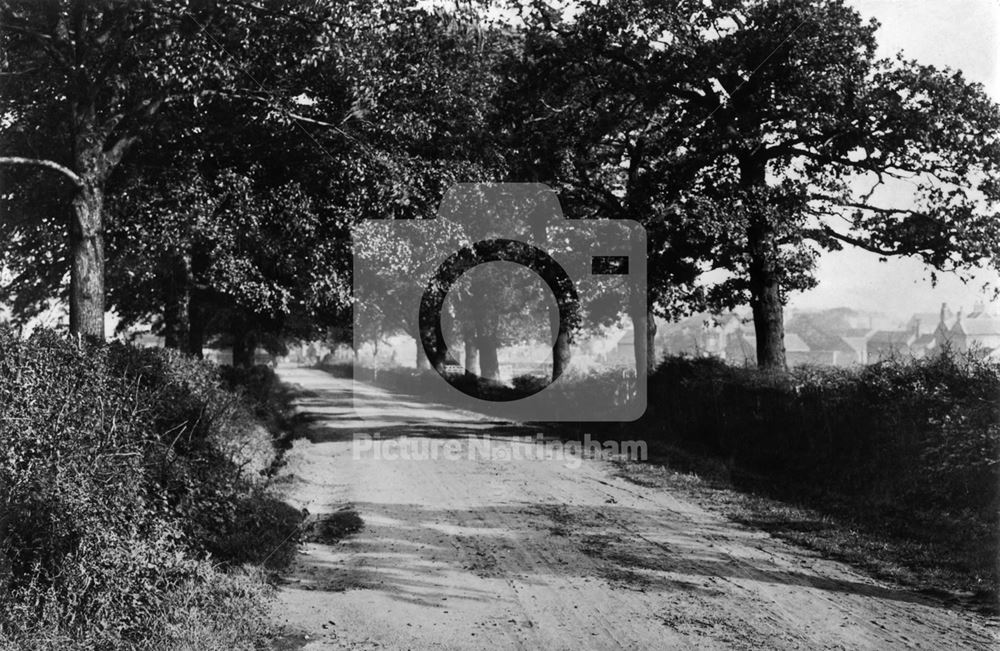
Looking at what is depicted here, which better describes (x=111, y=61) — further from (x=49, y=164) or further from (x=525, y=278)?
(x=525, y=278)

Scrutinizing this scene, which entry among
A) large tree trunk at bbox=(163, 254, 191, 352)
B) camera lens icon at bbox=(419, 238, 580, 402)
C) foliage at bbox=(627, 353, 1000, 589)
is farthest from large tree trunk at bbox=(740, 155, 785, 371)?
large tree trunk at bbox=(163, 254, 191, 352)

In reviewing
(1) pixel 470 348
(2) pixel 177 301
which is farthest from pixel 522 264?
(1) pixel 470 348

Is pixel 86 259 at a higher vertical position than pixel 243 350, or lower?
higher

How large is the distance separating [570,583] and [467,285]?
21.6m

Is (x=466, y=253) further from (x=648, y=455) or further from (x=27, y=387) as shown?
(x=27, y=387)

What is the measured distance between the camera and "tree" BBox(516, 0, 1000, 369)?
16250mm

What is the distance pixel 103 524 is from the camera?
543 centimetres

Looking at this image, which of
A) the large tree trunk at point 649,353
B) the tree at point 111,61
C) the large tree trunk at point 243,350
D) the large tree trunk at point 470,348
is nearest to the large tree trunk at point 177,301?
the tree at point 111,61

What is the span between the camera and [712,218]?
56.5 feet

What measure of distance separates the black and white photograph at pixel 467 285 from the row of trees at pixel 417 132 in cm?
8

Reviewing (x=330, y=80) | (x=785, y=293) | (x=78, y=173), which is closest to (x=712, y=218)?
Answer: (x=785, y=293)

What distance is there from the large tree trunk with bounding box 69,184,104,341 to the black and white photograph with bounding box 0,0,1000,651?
4cm

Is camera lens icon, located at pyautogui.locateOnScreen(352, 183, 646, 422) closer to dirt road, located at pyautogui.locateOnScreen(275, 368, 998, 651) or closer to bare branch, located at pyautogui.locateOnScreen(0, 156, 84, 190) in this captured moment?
bare branch, located at pyautogui.locateOnScreen(0, 156, 84, 190)

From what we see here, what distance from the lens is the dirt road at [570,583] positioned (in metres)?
5.80
